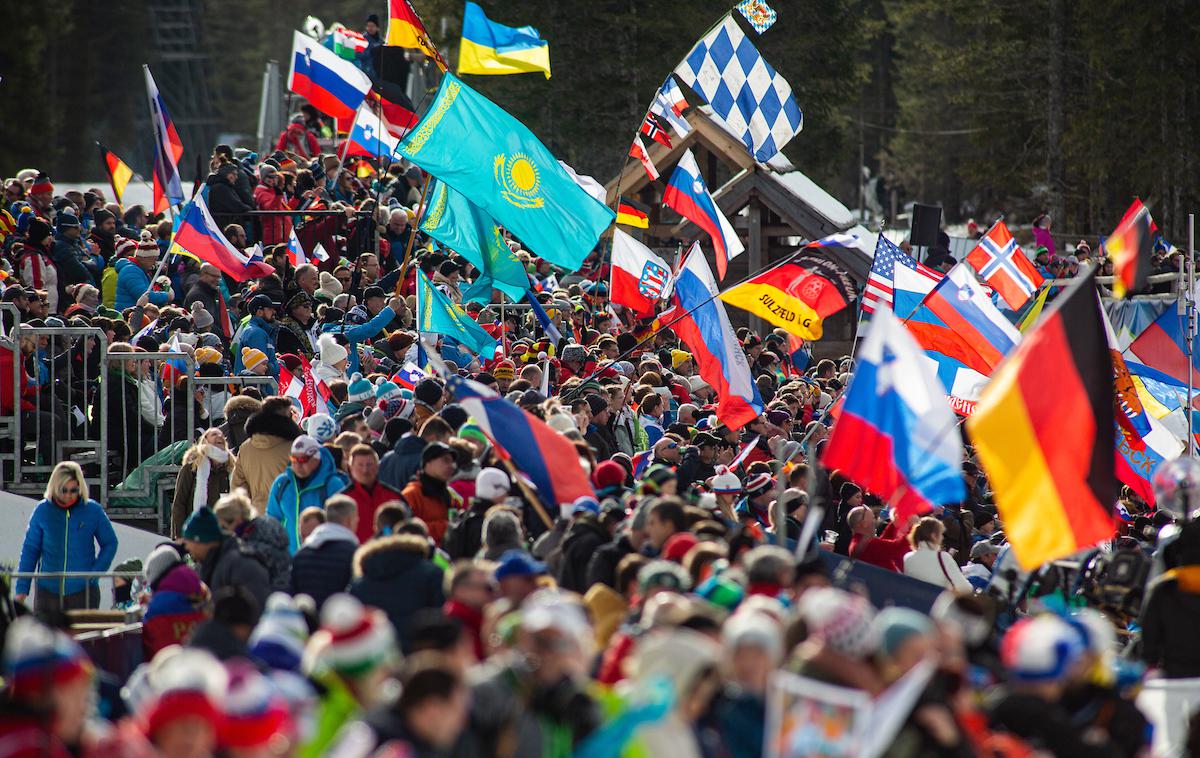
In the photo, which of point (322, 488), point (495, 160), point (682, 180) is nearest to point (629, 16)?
point (682, 180)

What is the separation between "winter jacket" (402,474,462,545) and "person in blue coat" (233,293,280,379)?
14.0 ft

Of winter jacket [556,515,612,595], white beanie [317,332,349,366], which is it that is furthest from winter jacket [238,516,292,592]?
white beanie [317,332,349,366]

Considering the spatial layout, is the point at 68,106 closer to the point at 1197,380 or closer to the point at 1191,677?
the point at 1197,380

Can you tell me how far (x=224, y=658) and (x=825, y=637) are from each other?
2.51m

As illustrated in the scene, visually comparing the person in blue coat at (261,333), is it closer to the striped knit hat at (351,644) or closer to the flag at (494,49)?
the flag at (494,49)

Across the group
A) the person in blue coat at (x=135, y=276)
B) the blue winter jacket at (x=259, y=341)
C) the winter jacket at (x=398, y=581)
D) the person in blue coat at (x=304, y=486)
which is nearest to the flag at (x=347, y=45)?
the person in blue coat at (x=135, y=276)

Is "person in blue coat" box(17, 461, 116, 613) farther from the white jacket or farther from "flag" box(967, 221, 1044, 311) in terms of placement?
"flag" box(967, 221, 1044, 311)

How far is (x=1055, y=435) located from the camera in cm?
887

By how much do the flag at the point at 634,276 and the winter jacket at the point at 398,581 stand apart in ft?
34.5

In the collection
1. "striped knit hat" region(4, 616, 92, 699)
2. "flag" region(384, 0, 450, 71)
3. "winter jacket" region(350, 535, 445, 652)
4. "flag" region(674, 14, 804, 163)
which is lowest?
"winter jacket" region(350, 535, 445, 652)

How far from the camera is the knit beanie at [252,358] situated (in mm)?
14852

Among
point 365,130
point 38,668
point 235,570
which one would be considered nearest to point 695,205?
point 365,130

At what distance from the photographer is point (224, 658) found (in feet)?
24.1

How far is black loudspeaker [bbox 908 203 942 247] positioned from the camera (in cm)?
2594
